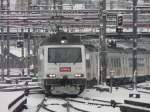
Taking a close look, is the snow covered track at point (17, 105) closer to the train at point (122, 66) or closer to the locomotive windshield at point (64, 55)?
the locomotive windshield at point (64, 55)

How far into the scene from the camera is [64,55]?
2617 cm

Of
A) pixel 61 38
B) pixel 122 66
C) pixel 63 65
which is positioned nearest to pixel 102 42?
pixel 122 66

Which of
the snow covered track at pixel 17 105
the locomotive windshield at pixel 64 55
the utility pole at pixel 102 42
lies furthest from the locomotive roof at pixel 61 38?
the utility pole at pixel 102 42

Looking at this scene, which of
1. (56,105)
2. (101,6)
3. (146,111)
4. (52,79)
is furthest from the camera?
(101,6)

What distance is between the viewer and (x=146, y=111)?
15.1 m

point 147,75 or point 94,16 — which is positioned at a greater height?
point 94,16

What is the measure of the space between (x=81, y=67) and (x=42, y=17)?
69.3 ft

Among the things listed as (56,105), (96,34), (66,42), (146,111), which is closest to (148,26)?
(96,34)

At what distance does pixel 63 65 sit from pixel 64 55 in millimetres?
511

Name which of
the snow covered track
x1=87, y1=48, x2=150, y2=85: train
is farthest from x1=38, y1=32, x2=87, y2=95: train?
x1=87, y1=48, x2=150, y2=85: train

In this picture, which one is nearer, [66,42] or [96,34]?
[66,42]

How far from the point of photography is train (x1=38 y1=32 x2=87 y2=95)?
84.6ft

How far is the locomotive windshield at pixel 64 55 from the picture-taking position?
26125 mm

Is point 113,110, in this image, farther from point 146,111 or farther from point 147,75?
point 147,75
